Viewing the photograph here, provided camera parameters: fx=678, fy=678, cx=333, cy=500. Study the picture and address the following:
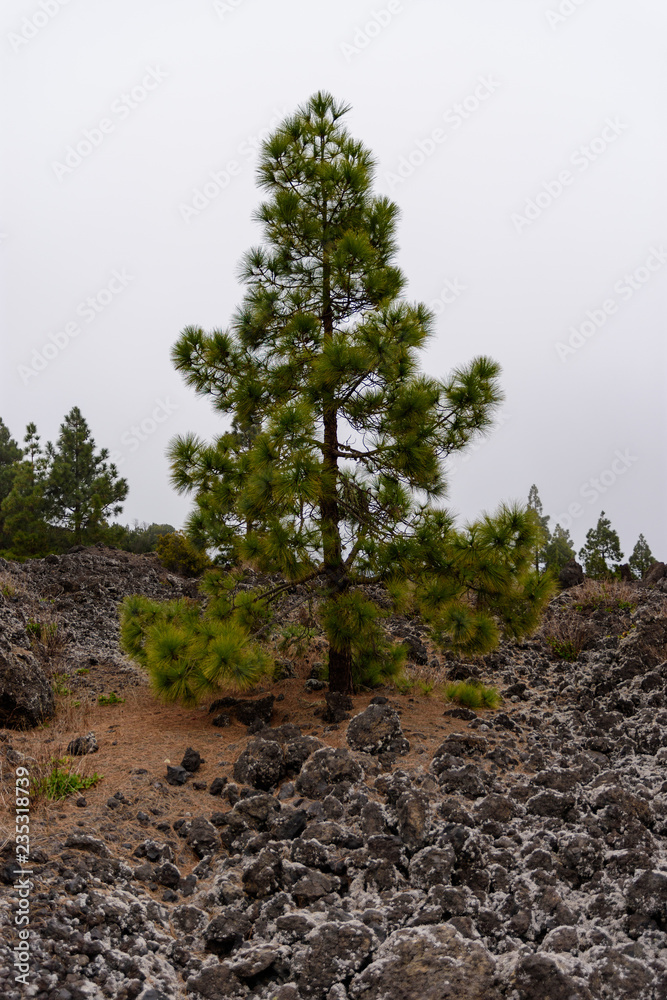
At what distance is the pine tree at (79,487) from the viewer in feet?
75.6

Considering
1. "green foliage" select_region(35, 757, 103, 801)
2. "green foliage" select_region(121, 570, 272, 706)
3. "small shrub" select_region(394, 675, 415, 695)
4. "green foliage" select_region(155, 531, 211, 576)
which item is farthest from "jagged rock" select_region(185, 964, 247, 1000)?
"green foliage" select_region(155, 531, 211, 576)

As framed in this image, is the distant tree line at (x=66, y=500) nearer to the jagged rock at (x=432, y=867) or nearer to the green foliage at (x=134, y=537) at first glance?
the green foliage at (x=134, y=537)

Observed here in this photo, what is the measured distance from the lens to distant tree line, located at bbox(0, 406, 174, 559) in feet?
74.9

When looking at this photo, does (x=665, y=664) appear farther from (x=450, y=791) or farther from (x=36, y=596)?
(x=36, y=596)

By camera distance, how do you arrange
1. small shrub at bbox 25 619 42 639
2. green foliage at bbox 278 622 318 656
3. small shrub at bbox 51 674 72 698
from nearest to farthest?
green foliage at bbox 278 622 318 656 → small shrub at bbox 51 674 72 698 → small shrub at bbox 25 619 42 639

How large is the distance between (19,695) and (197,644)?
206 cm

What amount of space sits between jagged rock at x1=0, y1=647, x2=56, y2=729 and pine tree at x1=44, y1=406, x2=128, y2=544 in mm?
16713

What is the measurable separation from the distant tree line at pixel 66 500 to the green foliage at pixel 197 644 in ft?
53.6

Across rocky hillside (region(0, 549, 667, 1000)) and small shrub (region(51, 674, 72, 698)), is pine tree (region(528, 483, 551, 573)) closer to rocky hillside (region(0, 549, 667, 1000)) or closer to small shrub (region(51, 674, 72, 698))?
rocky hillside (region(0, 549, 667, 1000))

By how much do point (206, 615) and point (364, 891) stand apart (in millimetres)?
3539

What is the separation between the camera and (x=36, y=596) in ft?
38.3

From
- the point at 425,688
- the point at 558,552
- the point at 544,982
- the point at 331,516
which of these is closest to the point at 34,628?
the point at 331,516

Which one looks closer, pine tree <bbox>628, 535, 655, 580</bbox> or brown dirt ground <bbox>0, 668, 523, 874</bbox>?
brown dirt ground <bbox>0, 668, 523, 874</bbox>

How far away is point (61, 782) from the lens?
4.86 metres
